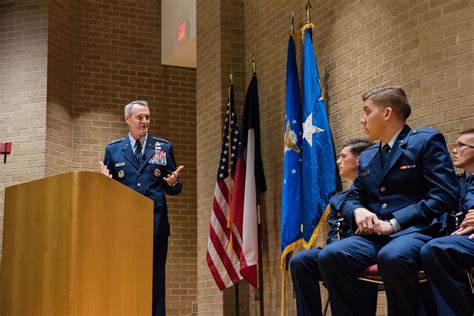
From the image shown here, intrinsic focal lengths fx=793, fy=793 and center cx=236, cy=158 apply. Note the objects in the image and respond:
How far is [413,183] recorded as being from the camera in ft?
13.5

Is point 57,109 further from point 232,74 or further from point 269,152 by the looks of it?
point 269,152

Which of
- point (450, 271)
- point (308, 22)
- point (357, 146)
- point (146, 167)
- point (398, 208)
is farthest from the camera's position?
point (308, 22)

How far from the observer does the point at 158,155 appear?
5.70m

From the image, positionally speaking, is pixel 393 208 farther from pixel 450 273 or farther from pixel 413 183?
pixel 450 273

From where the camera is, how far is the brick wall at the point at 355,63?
5336 mm

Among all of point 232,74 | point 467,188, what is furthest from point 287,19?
point 467,188

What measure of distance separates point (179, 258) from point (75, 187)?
6049 mm

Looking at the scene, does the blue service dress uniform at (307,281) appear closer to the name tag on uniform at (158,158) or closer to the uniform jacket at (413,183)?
the uniform jacket at (413,183)

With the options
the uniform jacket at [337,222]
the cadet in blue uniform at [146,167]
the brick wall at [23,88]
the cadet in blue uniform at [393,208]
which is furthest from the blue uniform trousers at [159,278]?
the brick wall at [23,88]

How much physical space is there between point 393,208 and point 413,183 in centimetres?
17

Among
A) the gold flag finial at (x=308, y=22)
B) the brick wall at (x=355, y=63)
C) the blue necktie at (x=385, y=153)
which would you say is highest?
the gold flag finial at (x=308, y=22)

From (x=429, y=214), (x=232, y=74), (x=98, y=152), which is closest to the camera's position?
(x=429, y=214)

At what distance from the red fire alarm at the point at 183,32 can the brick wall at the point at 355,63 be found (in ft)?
2.99

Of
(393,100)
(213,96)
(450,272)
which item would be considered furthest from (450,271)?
(213,96)
